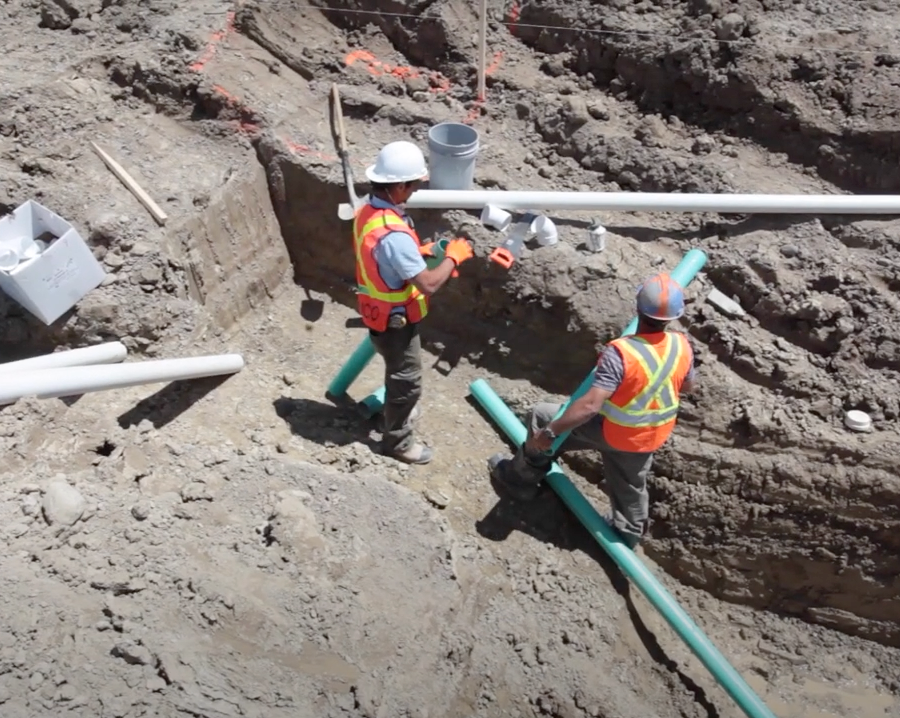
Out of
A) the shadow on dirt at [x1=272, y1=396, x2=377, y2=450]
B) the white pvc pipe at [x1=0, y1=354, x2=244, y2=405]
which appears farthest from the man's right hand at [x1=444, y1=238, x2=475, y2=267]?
the white pvc pipe at [x1=0, y1=354, x2=244, y2=405]

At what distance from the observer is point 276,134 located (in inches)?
251

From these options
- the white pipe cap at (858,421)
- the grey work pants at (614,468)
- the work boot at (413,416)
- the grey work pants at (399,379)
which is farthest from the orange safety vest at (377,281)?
the white pipe cap at (858,421)

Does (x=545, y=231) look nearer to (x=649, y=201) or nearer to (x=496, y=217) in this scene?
(x=496, y=217)

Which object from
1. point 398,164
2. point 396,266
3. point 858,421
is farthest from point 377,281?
point 858,421

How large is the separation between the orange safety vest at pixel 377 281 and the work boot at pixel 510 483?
1229 millimetres

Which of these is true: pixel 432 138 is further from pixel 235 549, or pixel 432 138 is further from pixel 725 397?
pixel 235 549

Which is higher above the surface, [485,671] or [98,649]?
[98,649]

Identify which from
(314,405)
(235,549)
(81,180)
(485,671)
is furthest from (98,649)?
(81,180)

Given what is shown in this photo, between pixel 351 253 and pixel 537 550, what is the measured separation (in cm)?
279

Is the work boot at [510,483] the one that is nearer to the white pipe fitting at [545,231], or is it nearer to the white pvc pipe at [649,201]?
the white pipe fitting at [545,231]

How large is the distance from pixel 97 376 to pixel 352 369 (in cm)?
158

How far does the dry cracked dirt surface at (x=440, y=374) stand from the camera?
12.7 feet

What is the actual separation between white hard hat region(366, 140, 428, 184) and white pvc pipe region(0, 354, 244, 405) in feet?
5.86

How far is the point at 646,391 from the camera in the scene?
4.22m
